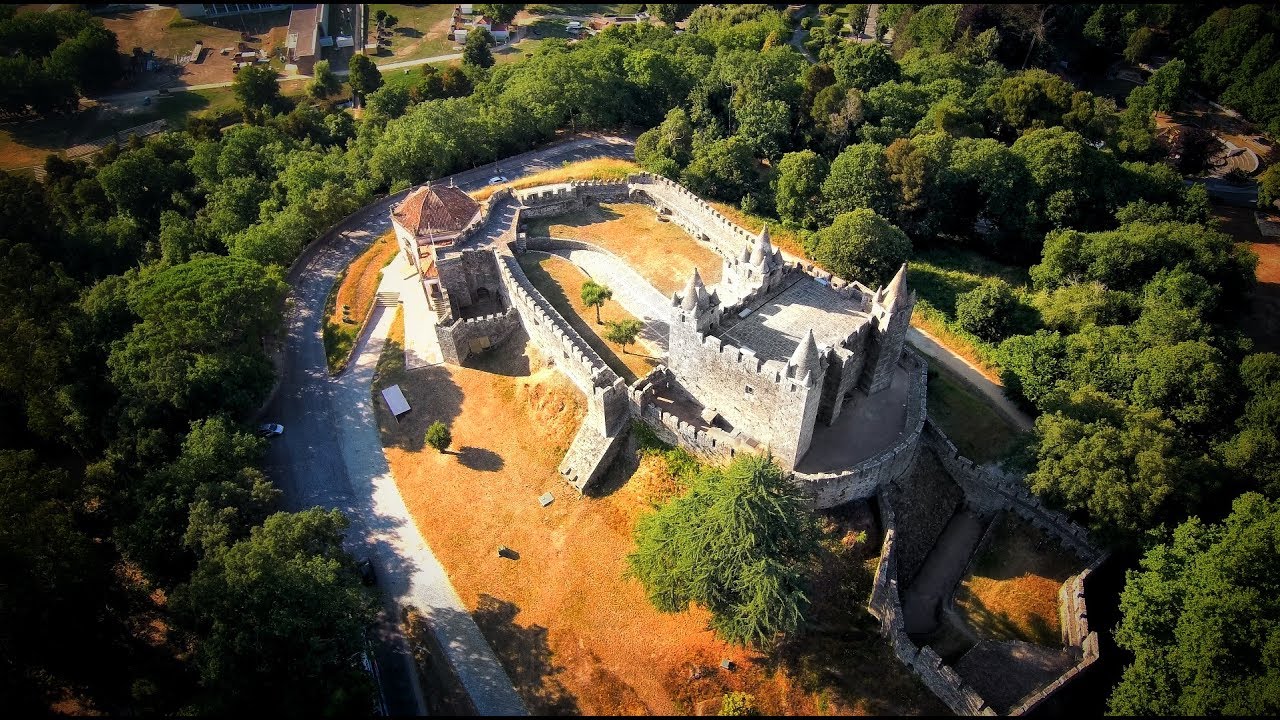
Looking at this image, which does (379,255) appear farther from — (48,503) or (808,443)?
(808,443)

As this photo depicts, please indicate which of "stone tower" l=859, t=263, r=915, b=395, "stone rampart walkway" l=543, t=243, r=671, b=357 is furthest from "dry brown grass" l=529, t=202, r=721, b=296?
"stone tower" l=859, t=263, r=915, b=395

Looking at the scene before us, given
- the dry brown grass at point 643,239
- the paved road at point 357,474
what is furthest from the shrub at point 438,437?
the dry brown grass at point 643,239

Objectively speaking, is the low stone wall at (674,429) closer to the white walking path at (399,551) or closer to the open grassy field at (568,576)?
the open grassy field at (568,576)

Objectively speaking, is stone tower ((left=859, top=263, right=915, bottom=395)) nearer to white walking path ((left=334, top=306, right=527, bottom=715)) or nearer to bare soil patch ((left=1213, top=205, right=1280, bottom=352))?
white walking path ((left=334, top=306, right=527, bottom=715))

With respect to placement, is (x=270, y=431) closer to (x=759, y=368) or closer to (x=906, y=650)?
(x=759, y=368)

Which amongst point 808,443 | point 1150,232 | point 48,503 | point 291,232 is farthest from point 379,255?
point 1150,232

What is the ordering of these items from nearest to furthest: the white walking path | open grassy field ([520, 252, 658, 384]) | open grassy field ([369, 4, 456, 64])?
the white walking path → open grassy field ([520, 252, 658, 384]) → open grassy field ([369, 4, 456, 64])
